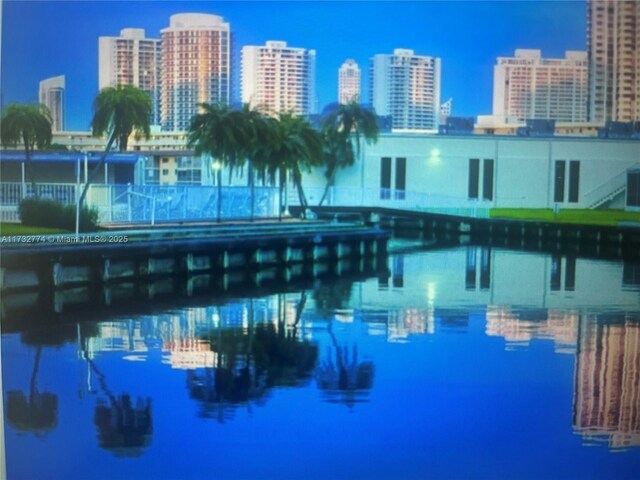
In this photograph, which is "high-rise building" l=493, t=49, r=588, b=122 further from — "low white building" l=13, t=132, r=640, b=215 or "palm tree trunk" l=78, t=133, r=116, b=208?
"palm tree trunk" l=78, t=133, r=116, b=208

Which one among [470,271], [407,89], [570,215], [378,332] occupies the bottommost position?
[378,332]

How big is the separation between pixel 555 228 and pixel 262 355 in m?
2.54

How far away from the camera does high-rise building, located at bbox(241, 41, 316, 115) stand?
8141 mm

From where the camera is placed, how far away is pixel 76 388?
7.34 metres

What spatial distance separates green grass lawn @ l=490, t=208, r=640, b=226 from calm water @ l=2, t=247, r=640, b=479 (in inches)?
17.5

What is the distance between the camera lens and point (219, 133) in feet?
30.0

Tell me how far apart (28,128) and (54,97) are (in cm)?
31

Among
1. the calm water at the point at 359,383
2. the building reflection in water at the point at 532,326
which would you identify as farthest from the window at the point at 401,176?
the building reflection in water at the point at 532,326

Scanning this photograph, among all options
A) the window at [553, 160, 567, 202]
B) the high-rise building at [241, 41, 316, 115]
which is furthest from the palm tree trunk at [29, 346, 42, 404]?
the window at [553, 160, 567, 202]

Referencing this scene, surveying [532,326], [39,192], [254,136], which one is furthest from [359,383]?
[254,136]

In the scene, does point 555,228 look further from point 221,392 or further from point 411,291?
point 221,392

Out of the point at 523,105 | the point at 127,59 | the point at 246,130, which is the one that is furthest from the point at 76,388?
the point at 523,105

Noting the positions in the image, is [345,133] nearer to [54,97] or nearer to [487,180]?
[487,180]

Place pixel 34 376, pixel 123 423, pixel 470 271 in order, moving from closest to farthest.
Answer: pixel 123 423, pixel 34 376, pixel 470 271
